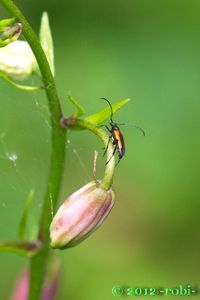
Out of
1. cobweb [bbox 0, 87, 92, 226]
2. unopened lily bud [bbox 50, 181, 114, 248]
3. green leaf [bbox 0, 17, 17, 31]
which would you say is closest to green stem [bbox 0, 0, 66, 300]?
green leaf [bbox 0, 17, 17, 31]

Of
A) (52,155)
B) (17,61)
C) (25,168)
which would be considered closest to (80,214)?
(52,155)

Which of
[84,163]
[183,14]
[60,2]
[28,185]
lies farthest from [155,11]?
[28,185]

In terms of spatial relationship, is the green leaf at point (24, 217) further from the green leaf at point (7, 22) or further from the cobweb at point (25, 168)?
the cobweb at point (25, 168)

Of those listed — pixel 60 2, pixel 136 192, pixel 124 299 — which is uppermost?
pixel 60 2

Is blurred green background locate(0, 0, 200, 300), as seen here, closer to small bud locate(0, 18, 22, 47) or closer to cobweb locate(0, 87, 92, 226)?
cobweb locate(0, 87, 92, 226)

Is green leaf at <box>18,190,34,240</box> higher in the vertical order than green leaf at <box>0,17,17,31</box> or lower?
lower

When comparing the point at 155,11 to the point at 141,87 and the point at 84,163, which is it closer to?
the point at 141,87
